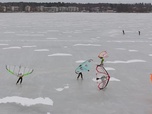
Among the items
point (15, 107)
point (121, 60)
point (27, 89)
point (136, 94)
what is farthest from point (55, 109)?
point (121, 60)

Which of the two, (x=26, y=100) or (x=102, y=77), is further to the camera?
(x=102, y=77)

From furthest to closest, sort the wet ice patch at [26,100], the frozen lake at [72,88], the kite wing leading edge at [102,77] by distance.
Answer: the kite wing leading edge at [102,77]
the wet ice patch at [26,100]
the frozen lake at [72,88]

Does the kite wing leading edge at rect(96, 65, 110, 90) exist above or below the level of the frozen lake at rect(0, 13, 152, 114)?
above

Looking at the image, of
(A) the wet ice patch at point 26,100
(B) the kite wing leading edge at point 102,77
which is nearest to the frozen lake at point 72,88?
(A) the wet ice patch at point 26,100

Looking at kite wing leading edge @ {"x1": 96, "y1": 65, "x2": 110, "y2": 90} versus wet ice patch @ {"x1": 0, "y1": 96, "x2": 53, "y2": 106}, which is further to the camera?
kite wing leading edge @ {"x1": 96, "y1": 65, "x2": 110, "y2": 90}

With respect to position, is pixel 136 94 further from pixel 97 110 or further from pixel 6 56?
pixel 6 56

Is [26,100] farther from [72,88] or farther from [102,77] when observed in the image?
[102,77]

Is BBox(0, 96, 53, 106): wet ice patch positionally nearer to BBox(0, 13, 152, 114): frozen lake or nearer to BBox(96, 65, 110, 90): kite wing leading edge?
BBox(0, 13, 152, 114): frozen lake

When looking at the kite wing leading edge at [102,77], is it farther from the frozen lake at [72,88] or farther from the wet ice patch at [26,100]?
the wet ice patch at [26,100]

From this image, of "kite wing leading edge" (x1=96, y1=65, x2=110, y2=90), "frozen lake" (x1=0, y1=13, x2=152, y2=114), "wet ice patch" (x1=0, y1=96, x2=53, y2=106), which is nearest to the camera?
"frozen lake" (x1=0, y1=13, x2=152, y2=114)

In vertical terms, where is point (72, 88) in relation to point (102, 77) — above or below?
below

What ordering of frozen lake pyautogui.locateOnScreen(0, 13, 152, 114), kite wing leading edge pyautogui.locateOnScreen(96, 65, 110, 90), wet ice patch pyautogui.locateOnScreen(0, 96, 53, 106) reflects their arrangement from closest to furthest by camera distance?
frozen lake pyautogui.locateOnScreen(0, 13, 152, 114)
wet ice patch pyautogui.locateOnScreen(0, 96, 53, 106)
kite wing leading edge pyautogui.locateOnScreen(96, 65, 110, 90)

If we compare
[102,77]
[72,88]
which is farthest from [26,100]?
[102,77]

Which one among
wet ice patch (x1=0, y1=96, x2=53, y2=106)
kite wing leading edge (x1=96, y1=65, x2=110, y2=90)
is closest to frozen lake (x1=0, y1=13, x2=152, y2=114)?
wet ice patch (x1=0, y1=96, x2=53, y2=106)
